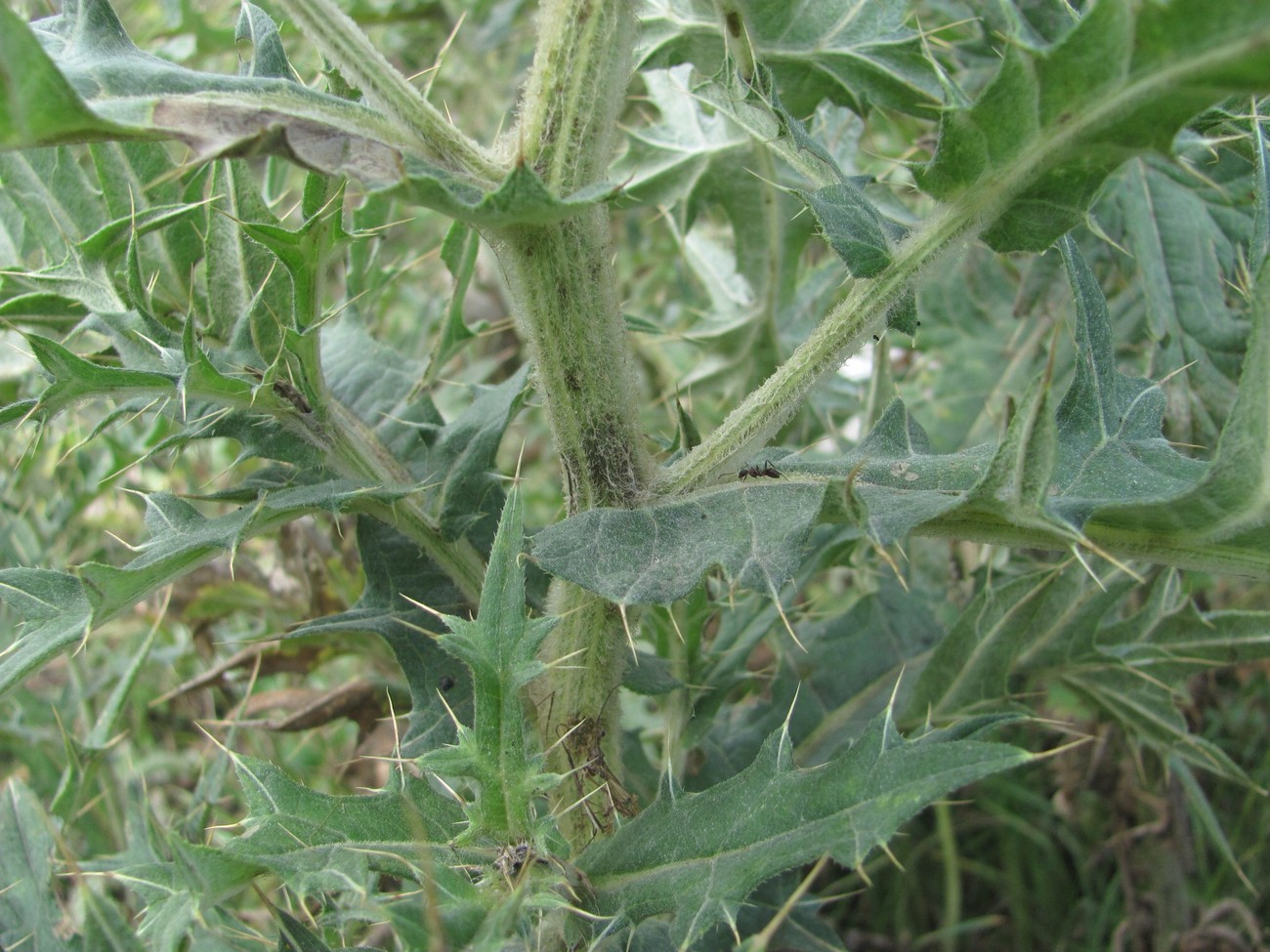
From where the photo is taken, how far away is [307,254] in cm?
132

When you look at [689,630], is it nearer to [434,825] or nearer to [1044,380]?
[434,825]

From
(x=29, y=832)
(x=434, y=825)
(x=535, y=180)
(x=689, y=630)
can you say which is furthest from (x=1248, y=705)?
(x=29, y=832)

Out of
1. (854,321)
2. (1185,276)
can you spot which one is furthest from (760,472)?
(1185,276)

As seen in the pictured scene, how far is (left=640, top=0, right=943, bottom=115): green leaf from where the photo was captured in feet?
5.21

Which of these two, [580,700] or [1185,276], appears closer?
[580,700]

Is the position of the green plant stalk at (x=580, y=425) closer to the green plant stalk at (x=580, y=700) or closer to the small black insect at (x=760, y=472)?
the green plant stalk at (x=580, y=700)

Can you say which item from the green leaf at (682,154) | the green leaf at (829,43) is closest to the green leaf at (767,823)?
the green leaf at (829,43)

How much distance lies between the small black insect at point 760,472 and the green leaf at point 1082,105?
394 mm

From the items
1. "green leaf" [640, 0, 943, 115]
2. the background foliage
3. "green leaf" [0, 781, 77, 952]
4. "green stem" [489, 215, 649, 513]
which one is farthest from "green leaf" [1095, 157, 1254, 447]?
"green leaf" [0, 781, 77, 952]

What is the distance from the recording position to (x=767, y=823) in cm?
117

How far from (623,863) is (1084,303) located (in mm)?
904

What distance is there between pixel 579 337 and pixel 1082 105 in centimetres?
61

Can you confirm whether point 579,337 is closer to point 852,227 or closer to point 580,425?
point 580,425

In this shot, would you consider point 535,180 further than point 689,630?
No
